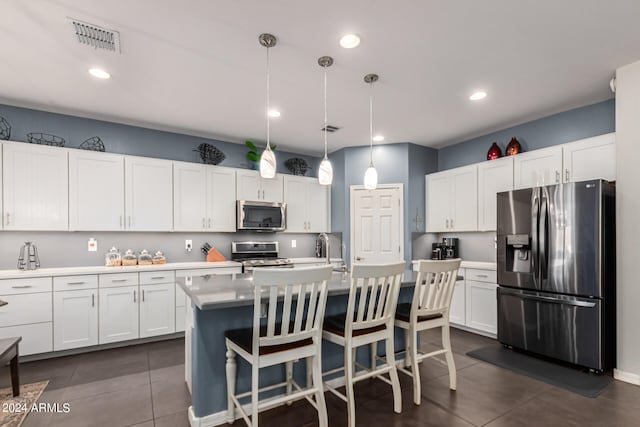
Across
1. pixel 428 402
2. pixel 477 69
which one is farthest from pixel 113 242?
pixel 477 69

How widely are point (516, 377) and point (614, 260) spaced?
4.66ft

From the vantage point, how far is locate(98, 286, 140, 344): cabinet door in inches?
140

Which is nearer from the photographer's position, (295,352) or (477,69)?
(295,352)

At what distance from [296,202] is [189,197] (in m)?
1.66

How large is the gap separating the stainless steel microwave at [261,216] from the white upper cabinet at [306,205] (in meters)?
0.22

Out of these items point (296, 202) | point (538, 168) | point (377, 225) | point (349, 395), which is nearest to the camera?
point (349, 395)

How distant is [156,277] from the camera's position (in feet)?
12.7

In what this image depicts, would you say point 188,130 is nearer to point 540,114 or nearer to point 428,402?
point 428,402

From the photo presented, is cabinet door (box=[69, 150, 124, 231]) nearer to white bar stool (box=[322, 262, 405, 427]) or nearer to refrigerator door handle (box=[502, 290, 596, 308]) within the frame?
white bar stool (box=[322, 262, 405, 427])

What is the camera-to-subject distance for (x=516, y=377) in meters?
2.89

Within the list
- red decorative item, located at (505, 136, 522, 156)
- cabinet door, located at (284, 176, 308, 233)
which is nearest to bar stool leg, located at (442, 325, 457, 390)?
red decorative item, located at (505, 136, 522, 156)

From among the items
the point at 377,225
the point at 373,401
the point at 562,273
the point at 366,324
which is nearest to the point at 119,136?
the point at 377,225

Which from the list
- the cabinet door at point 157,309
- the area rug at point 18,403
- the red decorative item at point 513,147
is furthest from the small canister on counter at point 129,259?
the red decorative item at point 513,147

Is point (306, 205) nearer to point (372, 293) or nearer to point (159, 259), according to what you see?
point (159, 259)
